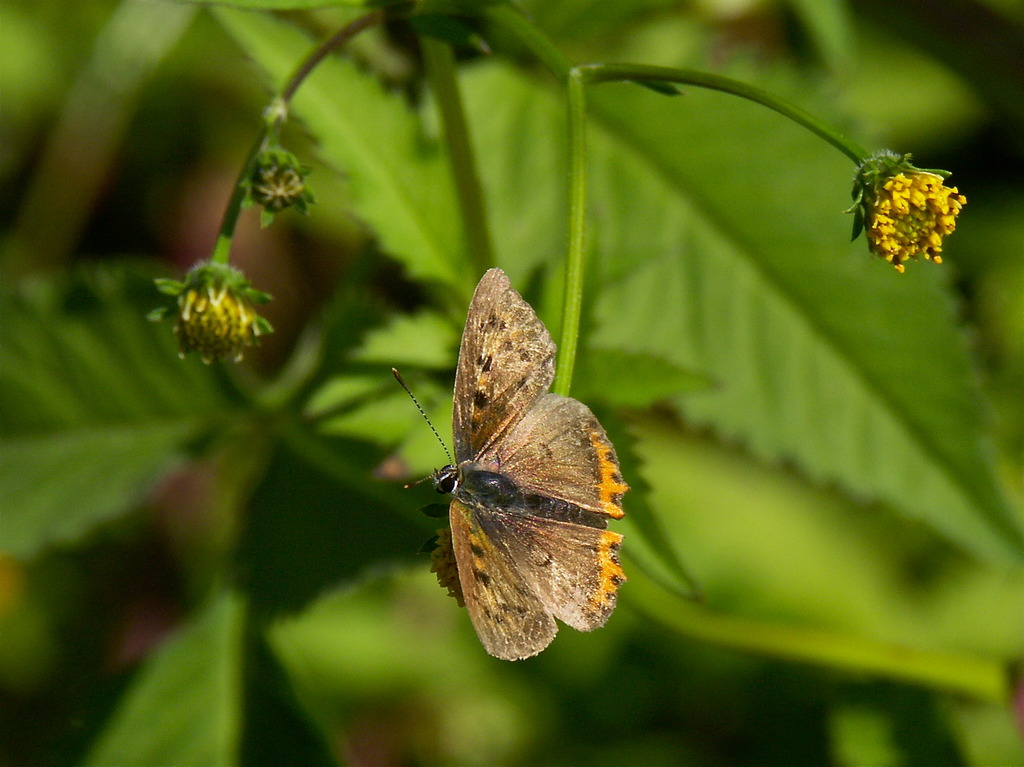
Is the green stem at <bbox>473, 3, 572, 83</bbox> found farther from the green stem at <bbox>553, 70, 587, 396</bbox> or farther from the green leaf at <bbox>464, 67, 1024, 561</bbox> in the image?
the green leaf at <bbox>464, 67, 1024, 561</bbox>

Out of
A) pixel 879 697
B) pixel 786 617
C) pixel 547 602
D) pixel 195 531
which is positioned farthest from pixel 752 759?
pixel 195 531

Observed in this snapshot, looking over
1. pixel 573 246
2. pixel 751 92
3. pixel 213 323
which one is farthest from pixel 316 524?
pixel 751 92

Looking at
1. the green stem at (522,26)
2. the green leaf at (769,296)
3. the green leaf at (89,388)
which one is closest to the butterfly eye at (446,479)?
Answer: the green stem at (522,26)

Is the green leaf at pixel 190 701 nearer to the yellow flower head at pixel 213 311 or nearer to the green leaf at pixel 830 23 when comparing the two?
the yellow flower head at pixel 213 311

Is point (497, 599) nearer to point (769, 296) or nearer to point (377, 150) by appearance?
point (377, 150)

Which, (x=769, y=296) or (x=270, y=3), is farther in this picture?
(x=769, y=296)
